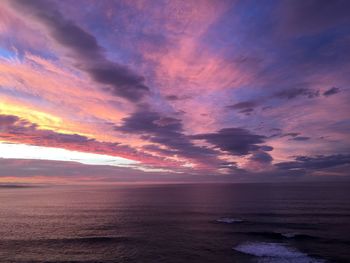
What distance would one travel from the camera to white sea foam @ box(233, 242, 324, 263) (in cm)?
4247

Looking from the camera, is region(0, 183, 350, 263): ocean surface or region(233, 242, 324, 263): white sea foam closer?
region(233, 242, 324, 263): white sea foam

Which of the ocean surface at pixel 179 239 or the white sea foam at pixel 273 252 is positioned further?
the ocean surface at pixel 179 239

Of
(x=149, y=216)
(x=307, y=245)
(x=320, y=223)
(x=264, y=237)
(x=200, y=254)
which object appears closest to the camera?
Answer: (x=200, y=254)

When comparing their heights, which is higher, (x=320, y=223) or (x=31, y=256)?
(x=320, y=223)

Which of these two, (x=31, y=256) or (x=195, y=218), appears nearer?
(x=31, y=256)

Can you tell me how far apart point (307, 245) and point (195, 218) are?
3630 cm

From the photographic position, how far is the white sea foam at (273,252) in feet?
139

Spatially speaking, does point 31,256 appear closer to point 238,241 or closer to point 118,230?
point 118,230

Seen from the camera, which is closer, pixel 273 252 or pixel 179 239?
pixel 273 252

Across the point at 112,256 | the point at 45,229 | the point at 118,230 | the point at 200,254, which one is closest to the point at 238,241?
the point at 200,254

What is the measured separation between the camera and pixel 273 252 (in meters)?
46.6

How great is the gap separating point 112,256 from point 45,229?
104 ft

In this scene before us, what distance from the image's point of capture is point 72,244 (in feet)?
176

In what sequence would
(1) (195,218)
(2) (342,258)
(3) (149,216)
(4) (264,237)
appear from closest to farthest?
(2) (342,258), (4) (264,237), (1) (195,218), (3) (149,216)
